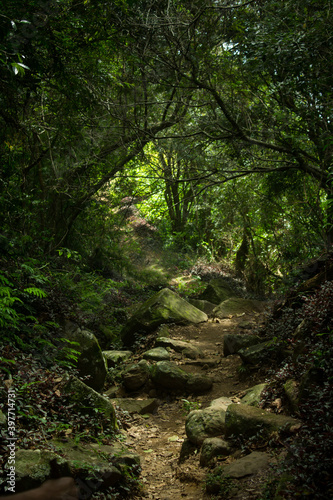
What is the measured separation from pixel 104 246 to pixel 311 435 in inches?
357

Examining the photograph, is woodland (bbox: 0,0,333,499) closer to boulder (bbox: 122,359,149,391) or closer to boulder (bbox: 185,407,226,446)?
boulder (bbox: 185,407,226,446)

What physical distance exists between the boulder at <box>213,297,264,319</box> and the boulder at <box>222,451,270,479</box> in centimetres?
625

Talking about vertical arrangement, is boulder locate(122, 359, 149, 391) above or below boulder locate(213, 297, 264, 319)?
below

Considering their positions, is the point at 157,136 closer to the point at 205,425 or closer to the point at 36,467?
the point at 205,425

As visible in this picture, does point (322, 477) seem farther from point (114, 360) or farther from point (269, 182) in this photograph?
point (269, 182)

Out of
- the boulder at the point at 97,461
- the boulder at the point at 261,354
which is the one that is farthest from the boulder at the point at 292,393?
the boulder at the point at 97,461

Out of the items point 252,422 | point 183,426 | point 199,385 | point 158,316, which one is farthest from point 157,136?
point 252,422

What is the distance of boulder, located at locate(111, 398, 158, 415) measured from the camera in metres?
5.03

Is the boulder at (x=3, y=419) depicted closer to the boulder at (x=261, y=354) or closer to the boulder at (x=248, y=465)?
the boulder at (x=248, y=465)

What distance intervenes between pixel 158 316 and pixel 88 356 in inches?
120

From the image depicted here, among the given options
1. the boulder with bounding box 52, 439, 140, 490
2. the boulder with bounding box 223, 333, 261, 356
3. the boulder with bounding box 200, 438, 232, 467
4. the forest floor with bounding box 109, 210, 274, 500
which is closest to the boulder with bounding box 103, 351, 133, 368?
the forest floor with bounding box 109, 210, 274, 500

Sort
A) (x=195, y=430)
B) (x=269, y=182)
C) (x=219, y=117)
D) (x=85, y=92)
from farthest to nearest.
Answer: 1. (x=269, y=182)
2. (x=219, y=117)
3. (x=85, y=92)
4. (x=195, y=430)

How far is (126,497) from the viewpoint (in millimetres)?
3043

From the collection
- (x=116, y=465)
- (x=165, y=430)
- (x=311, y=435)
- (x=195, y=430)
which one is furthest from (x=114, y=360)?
(x=311, y=435)
